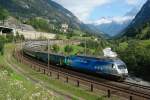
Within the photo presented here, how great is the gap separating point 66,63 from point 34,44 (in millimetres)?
81764

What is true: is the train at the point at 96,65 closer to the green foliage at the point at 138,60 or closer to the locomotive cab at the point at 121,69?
the locomotive cab at the point at 121,69

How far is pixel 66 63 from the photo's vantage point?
72.9 metres

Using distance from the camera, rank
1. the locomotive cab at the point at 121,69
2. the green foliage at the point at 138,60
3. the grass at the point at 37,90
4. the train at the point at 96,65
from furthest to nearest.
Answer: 1. the green foliage at the point at 138,60
2. the train at the point at 96,65
3. the locomotive cab at the point at 121,69
4. the grass at the point at 37,90

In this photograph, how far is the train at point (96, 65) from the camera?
52.0m

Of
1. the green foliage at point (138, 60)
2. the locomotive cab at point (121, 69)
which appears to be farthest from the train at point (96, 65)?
the green foliage at point (138, 60)

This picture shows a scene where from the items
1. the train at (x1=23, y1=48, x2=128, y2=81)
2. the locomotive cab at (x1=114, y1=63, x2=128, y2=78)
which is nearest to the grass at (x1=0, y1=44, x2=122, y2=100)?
the train at (x1=23, y1=48, x2=128, y2=81)

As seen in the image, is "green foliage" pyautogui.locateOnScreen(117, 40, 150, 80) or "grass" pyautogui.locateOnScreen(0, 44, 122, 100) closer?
"grass" pyautogui.locateOnScreen(0, 44, 122, 100)

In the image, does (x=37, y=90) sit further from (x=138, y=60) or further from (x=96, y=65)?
(x=138, y=60)

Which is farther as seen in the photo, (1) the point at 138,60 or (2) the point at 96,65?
(1) the point at 138,60

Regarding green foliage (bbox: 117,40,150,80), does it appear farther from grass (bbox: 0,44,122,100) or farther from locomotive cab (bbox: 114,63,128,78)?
grass (bbox: 0,44,122,100)

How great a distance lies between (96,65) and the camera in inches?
2255

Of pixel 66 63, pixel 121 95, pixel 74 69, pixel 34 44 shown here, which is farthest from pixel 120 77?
pixel 34 44

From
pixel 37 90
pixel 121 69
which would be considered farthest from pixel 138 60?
pixel 37 90

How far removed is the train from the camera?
5200 cm
